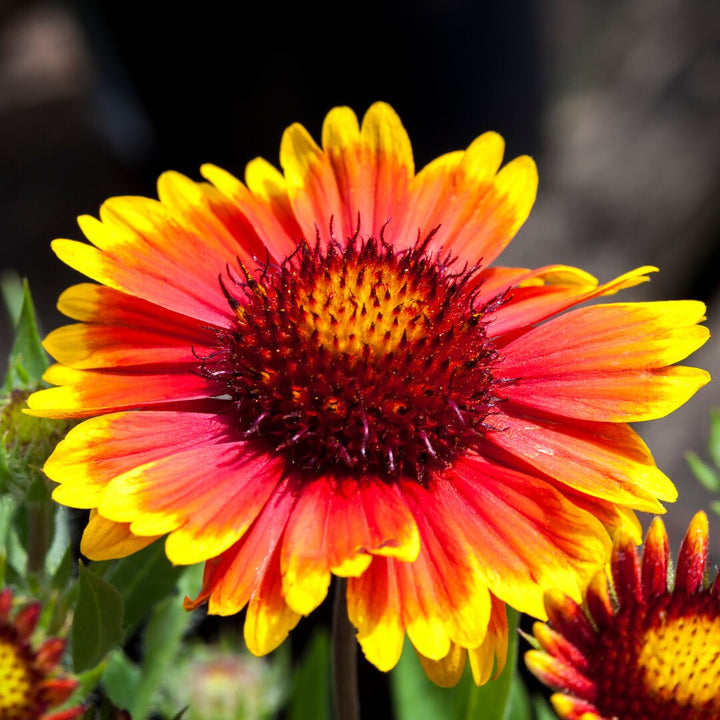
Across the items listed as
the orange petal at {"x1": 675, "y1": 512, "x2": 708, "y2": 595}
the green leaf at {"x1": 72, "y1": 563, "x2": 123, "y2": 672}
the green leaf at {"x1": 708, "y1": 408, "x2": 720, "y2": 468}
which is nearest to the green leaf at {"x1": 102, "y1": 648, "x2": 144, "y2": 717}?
the green leaf at {"x1": 72, "y1": 563, "x2": 123, "y2": 672}

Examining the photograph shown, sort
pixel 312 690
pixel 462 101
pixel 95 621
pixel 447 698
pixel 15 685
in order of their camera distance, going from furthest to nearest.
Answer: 1. pixel 462 101
2. pixel 312 690
3. pixel 447 698
4. pixel 95 621
5. pixel 15 685

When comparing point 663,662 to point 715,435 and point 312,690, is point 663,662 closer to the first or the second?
point 715,435

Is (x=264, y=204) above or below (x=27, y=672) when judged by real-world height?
above

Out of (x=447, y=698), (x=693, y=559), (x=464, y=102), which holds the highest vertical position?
(x=464, y=102)

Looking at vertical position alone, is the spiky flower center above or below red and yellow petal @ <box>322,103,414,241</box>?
below

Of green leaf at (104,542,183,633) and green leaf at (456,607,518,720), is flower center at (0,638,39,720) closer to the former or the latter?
green leaf at (104,542,183,633)

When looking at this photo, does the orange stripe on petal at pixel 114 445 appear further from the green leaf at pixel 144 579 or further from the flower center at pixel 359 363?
the green leaf at pixel 144 579

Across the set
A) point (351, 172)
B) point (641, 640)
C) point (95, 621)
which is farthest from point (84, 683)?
point (351, 172)
